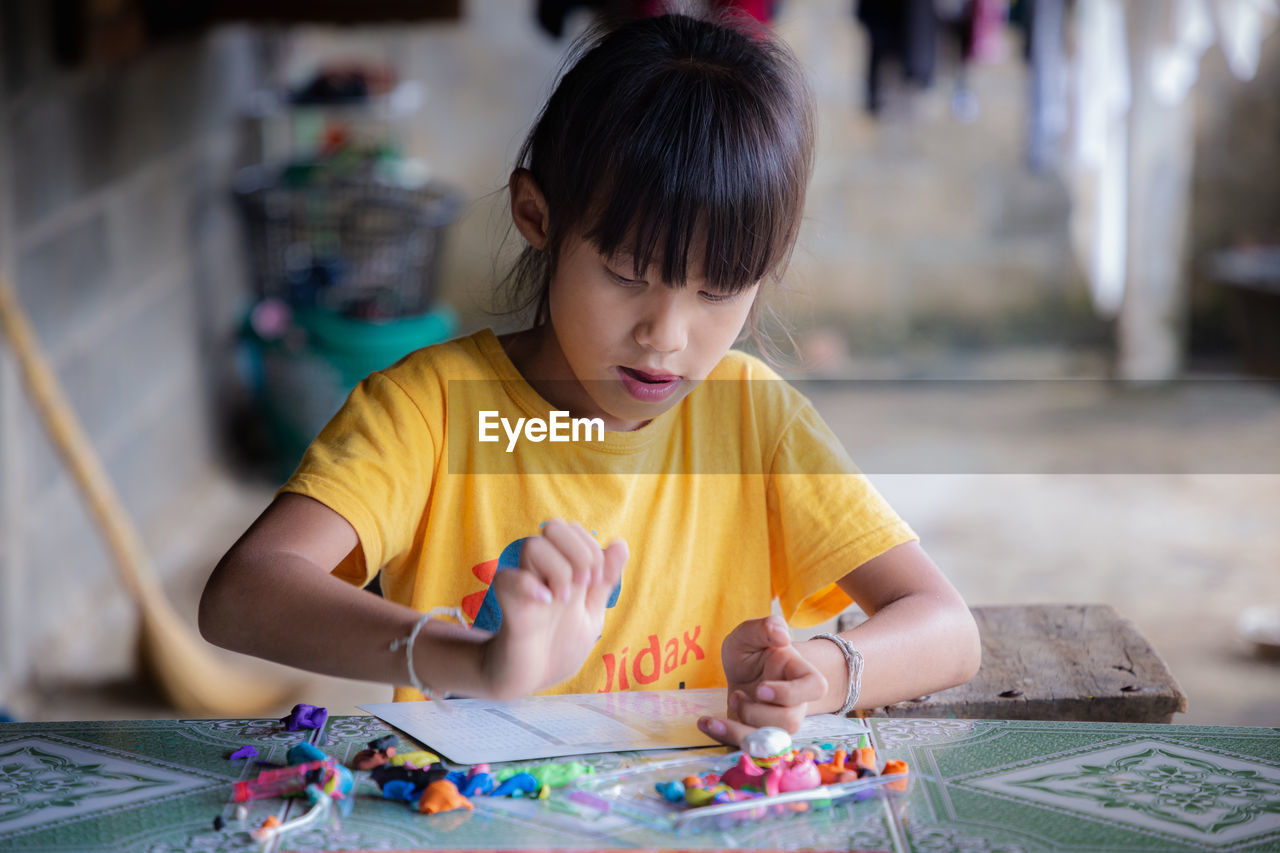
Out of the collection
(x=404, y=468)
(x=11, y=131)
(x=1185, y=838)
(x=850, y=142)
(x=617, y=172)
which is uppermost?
(x=850, y=142)

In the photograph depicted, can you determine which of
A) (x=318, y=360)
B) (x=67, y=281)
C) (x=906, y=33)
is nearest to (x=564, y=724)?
(x=67, y=281)

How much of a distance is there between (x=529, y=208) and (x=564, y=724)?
0.43 metres

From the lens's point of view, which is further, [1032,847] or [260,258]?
[260,258]

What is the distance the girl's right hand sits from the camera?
2.64ft

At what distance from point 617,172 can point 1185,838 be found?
606 millimetres

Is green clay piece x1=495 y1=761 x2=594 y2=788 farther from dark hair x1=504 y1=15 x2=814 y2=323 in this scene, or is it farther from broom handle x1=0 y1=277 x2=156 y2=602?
broom handle x1=0 y1=277 x2=156 y2=602

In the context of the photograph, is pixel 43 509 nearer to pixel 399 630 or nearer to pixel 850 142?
pixel 399 630

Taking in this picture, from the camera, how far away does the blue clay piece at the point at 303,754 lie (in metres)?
0.90

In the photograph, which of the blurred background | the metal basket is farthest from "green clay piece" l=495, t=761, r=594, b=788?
the metal basket

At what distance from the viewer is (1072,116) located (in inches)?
157

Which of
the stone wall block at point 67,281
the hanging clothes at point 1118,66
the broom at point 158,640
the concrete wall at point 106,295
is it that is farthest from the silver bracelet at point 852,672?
the hanging clothes at point 1118,66

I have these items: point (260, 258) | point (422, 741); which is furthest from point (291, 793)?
point (260, 258)
